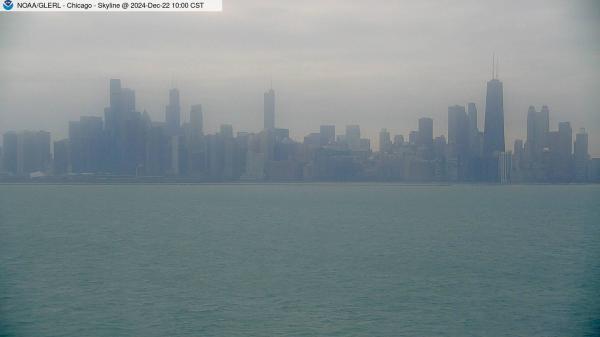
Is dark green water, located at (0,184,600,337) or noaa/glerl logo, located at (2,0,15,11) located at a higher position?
noaa/glerl logo, located at (2,0,15,11)

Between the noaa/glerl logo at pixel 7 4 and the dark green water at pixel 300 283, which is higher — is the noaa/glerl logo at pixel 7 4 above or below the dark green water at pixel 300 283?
above

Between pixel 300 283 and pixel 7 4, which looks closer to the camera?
pixel 7 4

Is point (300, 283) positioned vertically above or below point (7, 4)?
below

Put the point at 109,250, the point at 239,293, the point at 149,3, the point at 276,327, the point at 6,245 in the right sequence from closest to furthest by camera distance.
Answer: the point at 149,3 → the point at 276,327 → the point at 239,293 → the point at 109,250 → the point at 6,245

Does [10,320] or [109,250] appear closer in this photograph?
[10,320]

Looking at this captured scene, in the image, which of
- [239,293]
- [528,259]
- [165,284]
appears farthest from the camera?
[528,259]

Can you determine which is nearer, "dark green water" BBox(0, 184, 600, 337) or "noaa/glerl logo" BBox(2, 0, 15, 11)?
"noaa/glerl logo" BBox(2, 0, 15, 11)

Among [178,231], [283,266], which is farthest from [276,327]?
[178,231]

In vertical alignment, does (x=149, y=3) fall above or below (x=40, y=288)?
above

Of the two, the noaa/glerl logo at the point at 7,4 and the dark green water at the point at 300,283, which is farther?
the dark green water at the point at 300,283

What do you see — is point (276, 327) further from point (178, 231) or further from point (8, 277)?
point (178, 231)

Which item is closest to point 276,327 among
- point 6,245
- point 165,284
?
point 165,284
